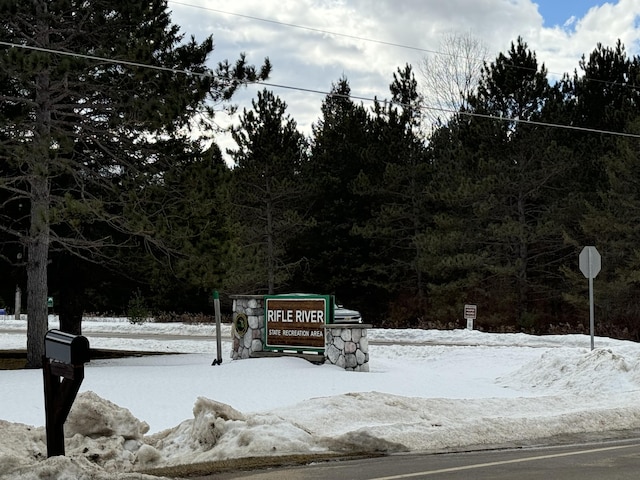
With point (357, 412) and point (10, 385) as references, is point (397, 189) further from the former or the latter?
point (357, 412)

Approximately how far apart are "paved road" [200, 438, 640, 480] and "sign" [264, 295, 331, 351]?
9.27 metres

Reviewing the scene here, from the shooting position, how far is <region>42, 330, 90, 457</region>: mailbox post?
264 inches

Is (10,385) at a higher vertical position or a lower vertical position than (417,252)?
lower

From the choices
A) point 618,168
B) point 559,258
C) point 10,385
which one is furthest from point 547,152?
point 10,385

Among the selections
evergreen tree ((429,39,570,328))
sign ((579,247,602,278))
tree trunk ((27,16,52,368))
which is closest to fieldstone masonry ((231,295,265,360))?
tree trunk ((27,16,52,368))

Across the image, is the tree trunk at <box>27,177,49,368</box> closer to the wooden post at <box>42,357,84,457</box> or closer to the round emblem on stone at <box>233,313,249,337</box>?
the round emblem on stone at <box>233,313,249,337</box>

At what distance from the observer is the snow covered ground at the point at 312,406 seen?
29.8 ft

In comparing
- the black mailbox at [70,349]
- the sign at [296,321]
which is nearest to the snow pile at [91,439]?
the black mailbox at [70,349]

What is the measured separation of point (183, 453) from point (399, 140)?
33.8m

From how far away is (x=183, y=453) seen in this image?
30.2 ft

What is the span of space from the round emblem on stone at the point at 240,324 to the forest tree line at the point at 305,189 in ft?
4.10

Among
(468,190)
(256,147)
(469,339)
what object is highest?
(256,147)

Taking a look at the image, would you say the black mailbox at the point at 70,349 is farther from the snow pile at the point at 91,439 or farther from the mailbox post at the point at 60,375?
the snow pile at the point at 91,439

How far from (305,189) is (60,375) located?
115 ft
